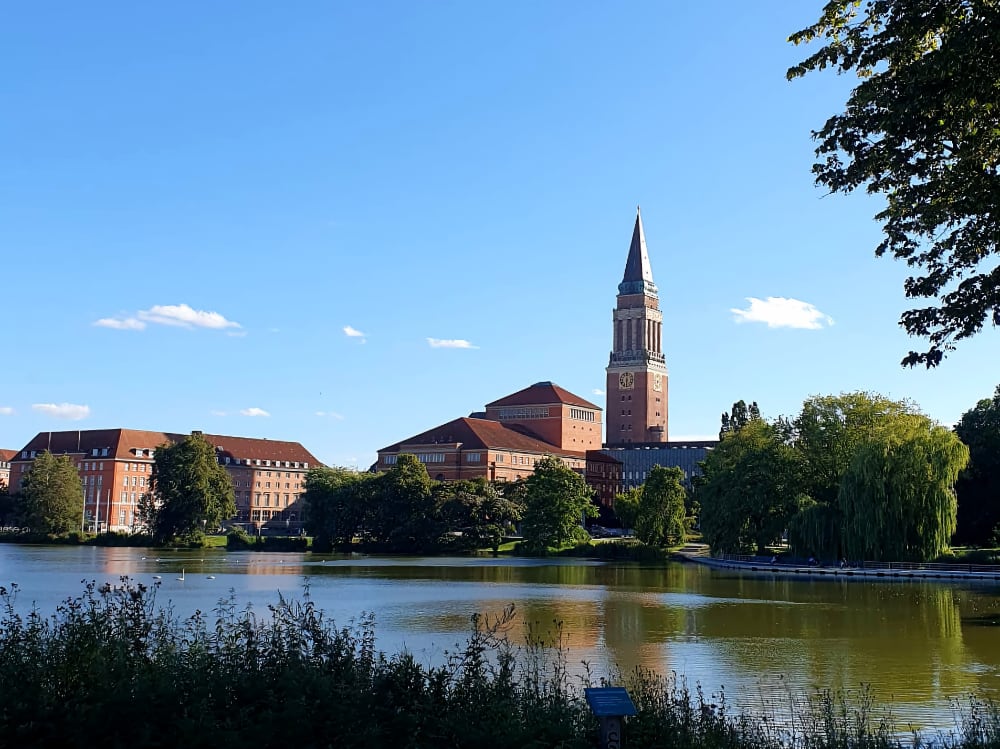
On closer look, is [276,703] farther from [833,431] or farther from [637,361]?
[637,361]

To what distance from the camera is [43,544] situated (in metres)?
110

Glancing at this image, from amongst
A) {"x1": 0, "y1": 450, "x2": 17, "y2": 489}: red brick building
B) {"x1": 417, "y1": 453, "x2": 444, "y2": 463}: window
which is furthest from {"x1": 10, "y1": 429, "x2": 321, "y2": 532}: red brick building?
{"x1": 0, "y1": 450, "x2": 17, "y2": 489}: red brick building

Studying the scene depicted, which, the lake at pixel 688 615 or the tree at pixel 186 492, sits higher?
the tree at pixel 186 492

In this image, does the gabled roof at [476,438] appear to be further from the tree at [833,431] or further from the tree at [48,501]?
the tree at [833,431]

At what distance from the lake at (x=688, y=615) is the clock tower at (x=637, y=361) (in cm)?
11739

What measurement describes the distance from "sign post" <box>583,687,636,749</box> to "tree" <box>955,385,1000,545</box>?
218 ft

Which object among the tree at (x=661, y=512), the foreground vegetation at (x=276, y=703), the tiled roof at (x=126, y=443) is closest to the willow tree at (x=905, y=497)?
the tree at (x=661, y=512)

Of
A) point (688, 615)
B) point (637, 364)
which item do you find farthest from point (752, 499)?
point (637, 364)

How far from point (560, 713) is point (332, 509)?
309 ft

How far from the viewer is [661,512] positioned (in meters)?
86.1

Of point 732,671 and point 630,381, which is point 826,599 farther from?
point 630,381

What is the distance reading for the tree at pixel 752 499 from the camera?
2692 inches

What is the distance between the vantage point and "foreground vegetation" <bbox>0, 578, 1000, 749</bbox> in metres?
10.2

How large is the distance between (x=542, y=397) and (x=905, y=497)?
108179 millimetres
